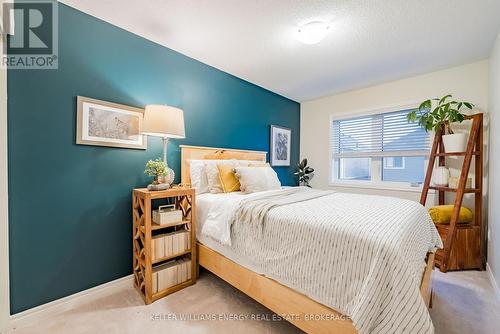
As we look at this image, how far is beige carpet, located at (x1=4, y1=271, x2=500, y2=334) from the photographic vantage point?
1.46m

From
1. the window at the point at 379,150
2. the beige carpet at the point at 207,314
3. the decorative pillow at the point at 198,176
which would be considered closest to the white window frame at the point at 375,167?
the window at the point at 379,150

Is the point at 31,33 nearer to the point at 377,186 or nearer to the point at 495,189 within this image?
the point at 495,189

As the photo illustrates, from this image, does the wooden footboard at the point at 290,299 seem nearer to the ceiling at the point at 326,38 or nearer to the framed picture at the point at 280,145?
the ceiling at the point at 326,38

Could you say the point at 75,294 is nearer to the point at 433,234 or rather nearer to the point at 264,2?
the point at 264,2

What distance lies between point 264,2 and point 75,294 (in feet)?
9.00

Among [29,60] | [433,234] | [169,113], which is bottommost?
[433,234]

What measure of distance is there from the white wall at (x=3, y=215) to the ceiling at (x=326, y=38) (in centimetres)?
89

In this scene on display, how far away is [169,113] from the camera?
6.26 feet

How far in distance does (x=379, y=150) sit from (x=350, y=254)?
2.98 m

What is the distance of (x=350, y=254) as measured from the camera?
42.0 inches

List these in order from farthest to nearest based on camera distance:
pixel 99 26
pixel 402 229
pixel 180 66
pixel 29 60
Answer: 1. pixel 180 66
2. pixel 99 26
3. pixel 29 60
4. pixel 402 229

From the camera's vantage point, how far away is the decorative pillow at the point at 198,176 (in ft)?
7.70

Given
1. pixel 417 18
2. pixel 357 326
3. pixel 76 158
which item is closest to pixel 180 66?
pixel 76 158

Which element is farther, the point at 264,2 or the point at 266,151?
the point at 266,151
